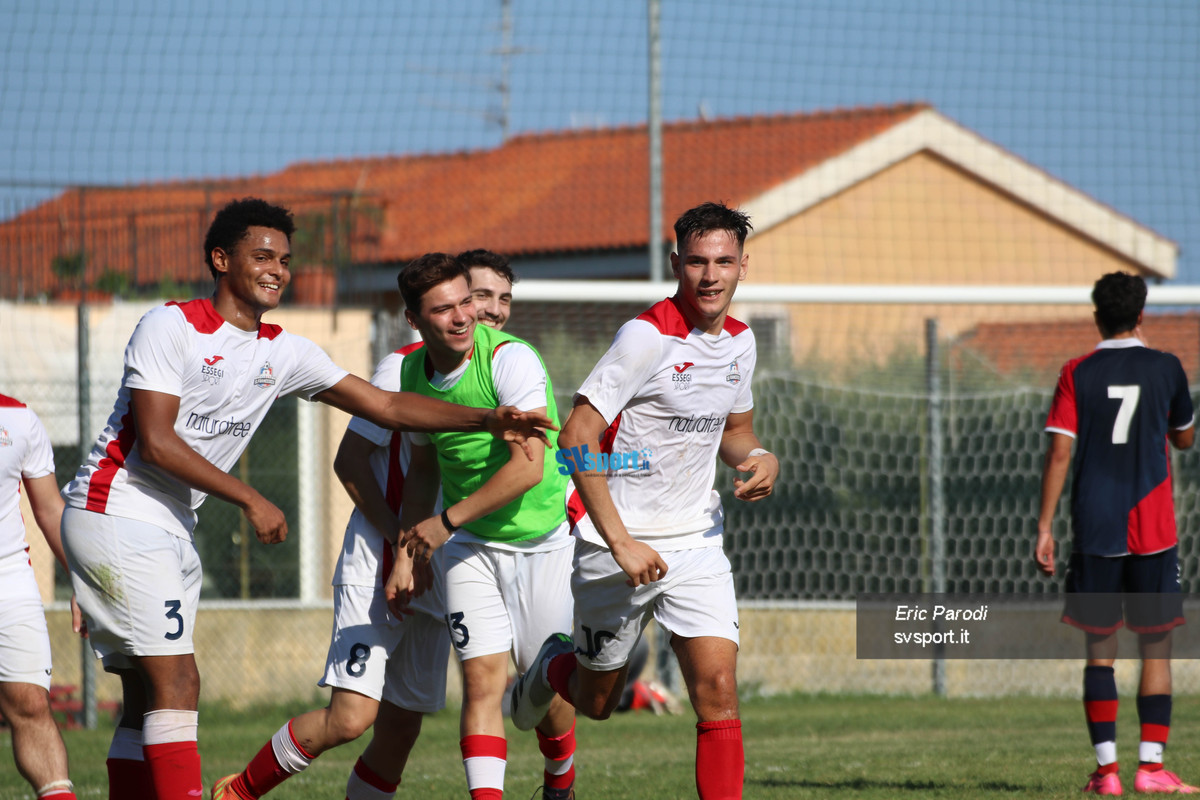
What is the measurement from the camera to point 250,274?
495 centimetres

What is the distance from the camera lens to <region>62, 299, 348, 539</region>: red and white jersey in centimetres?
476

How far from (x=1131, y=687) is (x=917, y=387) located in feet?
9.82

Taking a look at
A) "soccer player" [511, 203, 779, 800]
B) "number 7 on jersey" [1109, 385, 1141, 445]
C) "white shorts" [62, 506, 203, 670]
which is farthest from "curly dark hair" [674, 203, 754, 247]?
"number 7 on jersey" [1109, 385, 1141, 445]

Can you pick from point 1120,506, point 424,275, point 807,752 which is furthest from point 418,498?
point 807,752

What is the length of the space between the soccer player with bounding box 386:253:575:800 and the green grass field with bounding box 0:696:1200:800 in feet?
5.23

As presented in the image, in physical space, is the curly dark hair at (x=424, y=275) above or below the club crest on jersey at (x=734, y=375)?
above

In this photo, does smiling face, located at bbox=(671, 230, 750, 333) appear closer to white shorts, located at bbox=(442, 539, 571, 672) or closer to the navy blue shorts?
white shorts, located at bbox=(442, 539, 571, 672)

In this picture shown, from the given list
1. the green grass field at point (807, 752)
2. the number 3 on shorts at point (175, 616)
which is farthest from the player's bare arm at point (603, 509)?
the green grass field at point (807, 752)

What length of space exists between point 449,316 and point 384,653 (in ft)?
4.34

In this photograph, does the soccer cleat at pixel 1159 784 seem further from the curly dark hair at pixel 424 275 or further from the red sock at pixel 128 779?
the red sock at pixel 128 779

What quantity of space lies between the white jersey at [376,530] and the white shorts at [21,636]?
3.60 ft

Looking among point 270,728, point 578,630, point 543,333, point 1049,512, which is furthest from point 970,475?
point 578,630

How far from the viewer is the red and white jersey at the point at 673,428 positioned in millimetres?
4992

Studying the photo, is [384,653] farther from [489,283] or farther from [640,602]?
[489,283]
